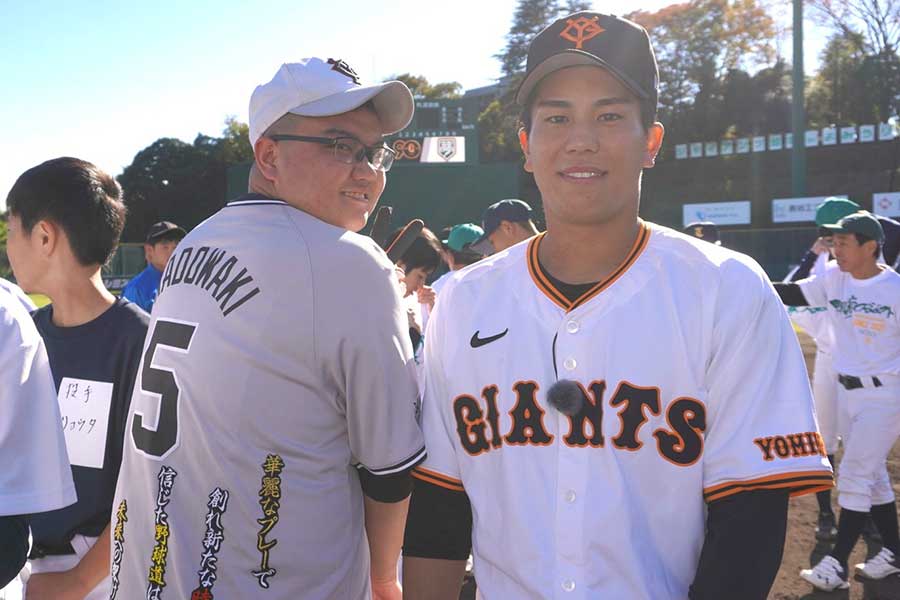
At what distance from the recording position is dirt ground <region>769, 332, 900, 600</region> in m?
4.09

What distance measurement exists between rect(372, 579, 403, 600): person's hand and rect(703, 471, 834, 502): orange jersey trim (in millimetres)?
875

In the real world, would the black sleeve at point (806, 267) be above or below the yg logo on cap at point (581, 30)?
below

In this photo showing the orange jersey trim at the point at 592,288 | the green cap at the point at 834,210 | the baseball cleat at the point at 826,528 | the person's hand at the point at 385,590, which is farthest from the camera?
the green cap at the point at 834,210

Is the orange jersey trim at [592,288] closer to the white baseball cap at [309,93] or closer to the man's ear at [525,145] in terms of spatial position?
the man's ear at [525,145]

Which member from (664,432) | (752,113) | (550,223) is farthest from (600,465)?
(752,113)

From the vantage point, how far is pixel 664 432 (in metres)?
1.48

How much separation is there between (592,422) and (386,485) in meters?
0.49

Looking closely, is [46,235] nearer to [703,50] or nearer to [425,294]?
[425,294]

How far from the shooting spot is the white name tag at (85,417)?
2.19 metres

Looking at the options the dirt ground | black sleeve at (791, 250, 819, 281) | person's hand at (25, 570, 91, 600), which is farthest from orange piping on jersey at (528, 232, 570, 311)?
black sleeve at (791, 250, 819, 281)

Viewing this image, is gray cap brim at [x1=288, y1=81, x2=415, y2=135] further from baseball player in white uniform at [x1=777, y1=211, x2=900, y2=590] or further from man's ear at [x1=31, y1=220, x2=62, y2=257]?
baseball player in white uniform at [x1=777, y1=211, x2=900, y2=590]

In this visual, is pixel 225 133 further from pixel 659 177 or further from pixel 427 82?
pixel 659 177

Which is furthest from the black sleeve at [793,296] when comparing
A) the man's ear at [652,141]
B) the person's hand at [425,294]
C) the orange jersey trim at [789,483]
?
the orange jersey trim at [789,483]

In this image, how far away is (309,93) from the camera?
5.68ft
